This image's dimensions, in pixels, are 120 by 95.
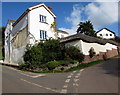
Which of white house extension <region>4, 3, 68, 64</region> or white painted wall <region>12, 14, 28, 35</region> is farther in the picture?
white painted wall <region>12, 14, 28, 35</region>

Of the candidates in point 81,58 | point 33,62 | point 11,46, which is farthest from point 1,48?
point 81,58

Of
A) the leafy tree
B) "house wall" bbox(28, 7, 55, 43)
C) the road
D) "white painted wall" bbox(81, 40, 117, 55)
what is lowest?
the road

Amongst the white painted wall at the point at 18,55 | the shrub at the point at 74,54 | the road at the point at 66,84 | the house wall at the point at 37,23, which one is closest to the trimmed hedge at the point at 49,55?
the shrub at the point at 74,54

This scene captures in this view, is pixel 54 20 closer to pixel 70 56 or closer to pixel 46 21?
pixel 46 21

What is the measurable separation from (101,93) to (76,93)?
1.18 meters

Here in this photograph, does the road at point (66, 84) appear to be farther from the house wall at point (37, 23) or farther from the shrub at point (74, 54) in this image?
the house wall at point (37, 23)

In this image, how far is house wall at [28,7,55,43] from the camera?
73.9ft

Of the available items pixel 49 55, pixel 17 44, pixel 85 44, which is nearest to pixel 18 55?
pixel 17 44

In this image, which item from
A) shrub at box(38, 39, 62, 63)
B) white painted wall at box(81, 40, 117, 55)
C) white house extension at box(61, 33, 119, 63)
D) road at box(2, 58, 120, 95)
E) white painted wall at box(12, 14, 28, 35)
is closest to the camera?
road at box(2, 58, 120, 95)

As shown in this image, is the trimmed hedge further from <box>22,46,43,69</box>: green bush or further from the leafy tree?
the leafy tree

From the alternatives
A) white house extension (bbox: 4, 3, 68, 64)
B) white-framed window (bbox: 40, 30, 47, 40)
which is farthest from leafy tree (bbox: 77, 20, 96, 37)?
white-framed window (bbox: 40, 30, 47, 40)

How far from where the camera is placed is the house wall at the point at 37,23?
22.5 meters

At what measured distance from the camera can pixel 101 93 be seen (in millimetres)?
6289

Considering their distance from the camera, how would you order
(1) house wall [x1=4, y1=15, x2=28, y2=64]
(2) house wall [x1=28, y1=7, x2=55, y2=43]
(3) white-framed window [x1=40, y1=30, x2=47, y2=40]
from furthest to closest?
(1) house wall [x1=4, y1=15, x2=28, y2=64] < (3) white-framed window [x1=40, y1=30, x2=47, y2=40] < (2) house wall [x1=28, y1=7, x2=55, y2=43]
